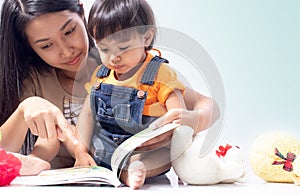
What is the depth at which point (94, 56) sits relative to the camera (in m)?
1.18

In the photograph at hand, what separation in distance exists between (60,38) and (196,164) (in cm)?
49

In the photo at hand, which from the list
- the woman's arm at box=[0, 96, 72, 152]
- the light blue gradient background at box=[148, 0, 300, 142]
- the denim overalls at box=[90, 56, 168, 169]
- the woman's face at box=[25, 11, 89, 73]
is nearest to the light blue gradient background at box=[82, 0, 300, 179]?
the light blue gradient background at box=[148, 0, 300, 142]

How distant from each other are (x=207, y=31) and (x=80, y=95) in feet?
1.46

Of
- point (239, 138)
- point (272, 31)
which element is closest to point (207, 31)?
point (272, 31)

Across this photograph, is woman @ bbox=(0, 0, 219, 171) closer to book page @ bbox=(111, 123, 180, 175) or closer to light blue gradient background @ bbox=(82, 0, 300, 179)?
book page @ bbox=(111, 123, 180, 175)

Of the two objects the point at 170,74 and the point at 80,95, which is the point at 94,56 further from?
the point at 170,74

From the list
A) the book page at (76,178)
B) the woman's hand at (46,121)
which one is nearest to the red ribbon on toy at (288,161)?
the book page at (76,178)

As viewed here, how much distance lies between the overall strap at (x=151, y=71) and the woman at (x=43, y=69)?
0.10 metres

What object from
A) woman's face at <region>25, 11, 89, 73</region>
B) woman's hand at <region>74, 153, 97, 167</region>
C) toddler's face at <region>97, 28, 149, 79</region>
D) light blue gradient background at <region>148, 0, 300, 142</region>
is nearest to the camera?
toddler's face at <region>97, 28, 149, 79</region>

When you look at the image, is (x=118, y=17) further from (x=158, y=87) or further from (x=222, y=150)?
(x=222, y=150)

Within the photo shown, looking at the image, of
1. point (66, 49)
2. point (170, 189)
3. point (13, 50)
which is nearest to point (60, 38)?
point (66, 49)

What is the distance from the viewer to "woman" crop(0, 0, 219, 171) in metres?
1.08

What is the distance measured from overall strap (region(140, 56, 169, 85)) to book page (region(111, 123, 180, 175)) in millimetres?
104

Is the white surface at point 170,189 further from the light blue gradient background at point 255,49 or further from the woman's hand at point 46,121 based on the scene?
the light blue gradient background at point 255,49
